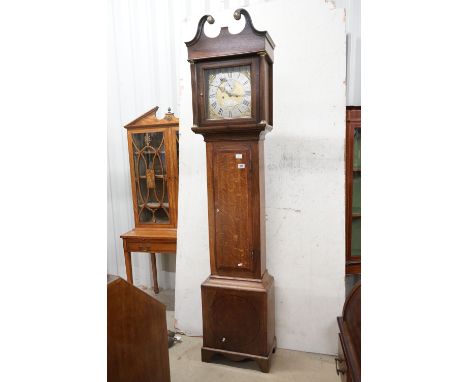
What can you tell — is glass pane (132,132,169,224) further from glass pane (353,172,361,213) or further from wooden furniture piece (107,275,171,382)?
wooden furniture piece (107,275,171,382)

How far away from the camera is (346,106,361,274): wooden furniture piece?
2.22m

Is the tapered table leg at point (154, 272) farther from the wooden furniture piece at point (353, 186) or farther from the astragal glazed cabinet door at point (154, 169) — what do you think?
the wooden furniture piece at point (353, 186)

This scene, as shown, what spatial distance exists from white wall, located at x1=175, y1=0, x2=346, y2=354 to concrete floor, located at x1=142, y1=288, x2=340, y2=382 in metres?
0.10

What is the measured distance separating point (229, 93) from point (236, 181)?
493 millimetres

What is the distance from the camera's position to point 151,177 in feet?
9.16

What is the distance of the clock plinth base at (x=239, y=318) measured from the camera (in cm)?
202

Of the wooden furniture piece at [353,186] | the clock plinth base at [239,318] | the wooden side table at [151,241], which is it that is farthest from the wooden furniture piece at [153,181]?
the wooden furniture piece at [353,186]

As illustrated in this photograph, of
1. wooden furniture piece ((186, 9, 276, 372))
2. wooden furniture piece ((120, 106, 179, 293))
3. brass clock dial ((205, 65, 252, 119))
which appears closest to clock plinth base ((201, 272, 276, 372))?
wooden furniture piece ((186, 9, 276, 372))

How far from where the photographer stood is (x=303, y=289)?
7.45 ft

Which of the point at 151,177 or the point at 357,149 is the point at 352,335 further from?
the point at 151,177

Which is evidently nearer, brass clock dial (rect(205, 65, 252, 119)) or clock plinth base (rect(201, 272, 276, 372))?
brass clock dial (rect(205, 65, 252, 119))
